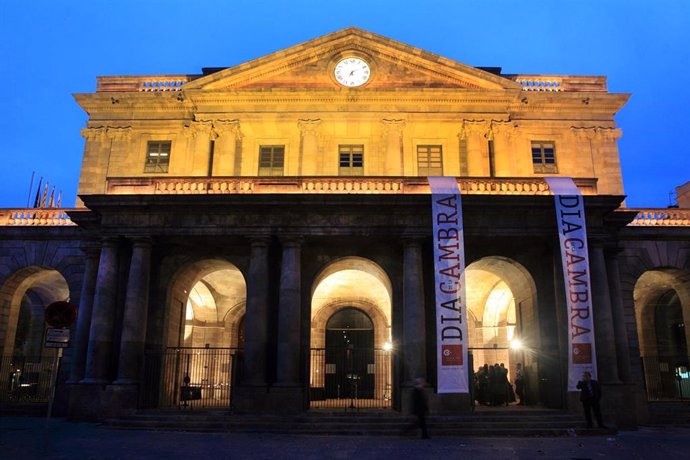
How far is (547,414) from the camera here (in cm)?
1975

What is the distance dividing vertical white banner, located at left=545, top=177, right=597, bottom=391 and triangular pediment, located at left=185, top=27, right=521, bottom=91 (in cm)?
832

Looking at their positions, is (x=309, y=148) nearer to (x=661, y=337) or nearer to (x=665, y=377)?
(x=665, y=377)

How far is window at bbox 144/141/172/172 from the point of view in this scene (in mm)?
27891

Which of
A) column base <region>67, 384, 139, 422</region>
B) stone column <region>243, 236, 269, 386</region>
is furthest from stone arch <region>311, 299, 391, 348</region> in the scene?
column base <region>67, 384, 139, 422</region>

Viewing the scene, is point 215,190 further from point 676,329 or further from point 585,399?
point 676,329

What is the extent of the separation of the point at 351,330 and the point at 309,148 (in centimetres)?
1024

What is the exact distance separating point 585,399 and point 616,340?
520 centimetres

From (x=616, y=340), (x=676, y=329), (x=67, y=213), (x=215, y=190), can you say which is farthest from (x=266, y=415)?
(x=676, y=329)

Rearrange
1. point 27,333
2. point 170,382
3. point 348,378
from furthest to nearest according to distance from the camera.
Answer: point 27,333 → point 348,378 → point 170,382

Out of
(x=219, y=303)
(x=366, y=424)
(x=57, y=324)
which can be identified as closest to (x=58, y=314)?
(x=57, y=324)

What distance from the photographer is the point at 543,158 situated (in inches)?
1098

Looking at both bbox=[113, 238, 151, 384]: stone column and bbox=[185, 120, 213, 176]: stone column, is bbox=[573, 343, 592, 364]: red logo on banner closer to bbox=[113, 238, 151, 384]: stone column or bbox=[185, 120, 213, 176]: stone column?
bbox=[113, 238, 151, 384]: stone column

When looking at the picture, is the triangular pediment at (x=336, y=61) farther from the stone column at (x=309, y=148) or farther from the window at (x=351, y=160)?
the window at (x=351, y=160)

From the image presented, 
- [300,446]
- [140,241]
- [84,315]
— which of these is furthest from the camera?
[84,315]
